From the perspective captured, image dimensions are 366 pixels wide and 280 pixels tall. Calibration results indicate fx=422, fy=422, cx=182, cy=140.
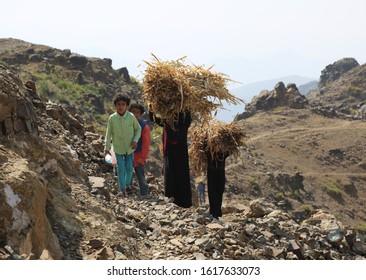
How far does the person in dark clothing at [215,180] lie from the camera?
23.5 feet

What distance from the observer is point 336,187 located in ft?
83.1

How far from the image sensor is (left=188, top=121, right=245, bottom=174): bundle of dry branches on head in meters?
7.05

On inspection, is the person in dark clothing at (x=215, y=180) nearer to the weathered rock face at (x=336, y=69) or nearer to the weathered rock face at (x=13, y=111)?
the weathered rock face at (x=13, y=111)

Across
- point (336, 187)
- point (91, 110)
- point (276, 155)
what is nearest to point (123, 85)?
point (91, 110)

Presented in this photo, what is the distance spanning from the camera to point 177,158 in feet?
22.0

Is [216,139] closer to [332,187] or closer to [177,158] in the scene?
[177,158]

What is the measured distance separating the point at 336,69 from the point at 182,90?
61.0 m

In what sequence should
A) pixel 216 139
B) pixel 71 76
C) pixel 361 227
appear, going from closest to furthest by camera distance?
pixel 216 139 < pixel 361 227 < pixel 71 76

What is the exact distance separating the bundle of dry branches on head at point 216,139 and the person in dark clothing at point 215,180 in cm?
8

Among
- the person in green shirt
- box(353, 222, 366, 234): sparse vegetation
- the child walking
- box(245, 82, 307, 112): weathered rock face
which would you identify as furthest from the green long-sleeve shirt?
box(245, 82, 307, 112): weathered rock face

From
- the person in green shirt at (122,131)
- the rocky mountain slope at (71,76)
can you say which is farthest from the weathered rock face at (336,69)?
the person in green shirt at (122,131)

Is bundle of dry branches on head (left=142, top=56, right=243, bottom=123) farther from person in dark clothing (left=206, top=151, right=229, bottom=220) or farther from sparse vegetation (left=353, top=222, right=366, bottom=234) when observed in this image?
sparse vegetation (left=353, top=222, right=366, bottom=234)

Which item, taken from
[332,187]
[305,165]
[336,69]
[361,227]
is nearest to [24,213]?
[361,227]

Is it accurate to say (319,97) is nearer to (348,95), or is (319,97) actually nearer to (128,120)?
(348,95)
